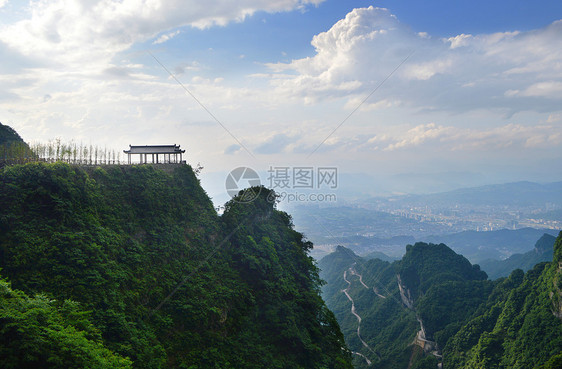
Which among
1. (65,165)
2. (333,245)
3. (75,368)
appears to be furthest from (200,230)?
(333,245)

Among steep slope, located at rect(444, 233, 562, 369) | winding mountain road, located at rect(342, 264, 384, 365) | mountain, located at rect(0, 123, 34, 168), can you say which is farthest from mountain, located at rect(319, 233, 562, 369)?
mountain, located at rect(0, 123, 34, 168)

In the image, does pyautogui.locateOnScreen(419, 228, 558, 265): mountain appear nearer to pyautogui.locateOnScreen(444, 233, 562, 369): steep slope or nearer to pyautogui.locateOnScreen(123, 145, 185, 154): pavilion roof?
pyautogui.locateOnScreen(444, 233, 562, 369): steep slope

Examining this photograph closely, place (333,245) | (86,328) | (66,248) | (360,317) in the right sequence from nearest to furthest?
(86,328) < (66,248) < (360,317) < (333,245)

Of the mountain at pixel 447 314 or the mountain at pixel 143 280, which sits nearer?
the mountain at pixel 143 280

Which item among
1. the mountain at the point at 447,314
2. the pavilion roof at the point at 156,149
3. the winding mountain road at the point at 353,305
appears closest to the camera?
the pavilion roof at the point at 156,149

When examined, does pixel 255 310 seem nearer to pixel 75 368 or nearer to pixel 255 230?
pixel 255 230

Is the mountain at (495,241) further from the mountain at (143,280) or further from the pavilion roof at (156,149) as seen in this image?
the pavilion roof at (156,149)

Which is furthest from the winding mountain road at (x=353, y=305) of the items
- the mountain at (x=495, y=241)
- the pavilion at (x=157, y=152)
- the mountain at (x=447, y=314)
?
the mountain at (x=495, y=241)

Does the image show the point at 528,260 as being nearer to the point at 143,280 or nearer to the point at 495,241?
the point at 495,241
